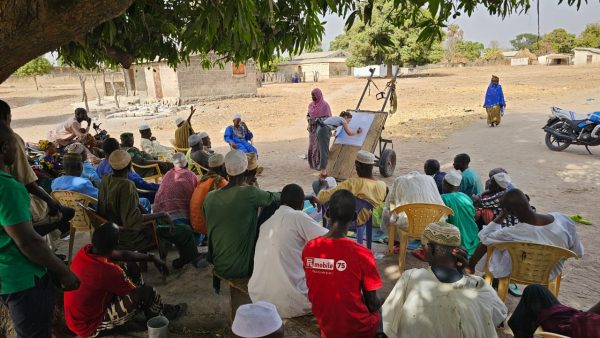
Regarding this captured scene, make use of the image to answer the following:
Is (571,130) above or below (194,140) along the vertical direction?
below

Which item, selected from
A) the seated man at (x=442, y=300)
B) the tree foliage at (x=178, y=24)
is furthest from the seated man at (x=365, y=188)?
the seated man at (x=442, y=300)

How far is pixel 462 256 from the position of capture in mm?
2389

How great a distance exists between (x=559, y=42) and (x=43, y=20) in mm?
70022

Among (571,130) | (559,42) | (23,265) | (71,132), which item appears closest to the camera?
(23,265)

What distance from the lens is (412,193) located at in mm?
4352

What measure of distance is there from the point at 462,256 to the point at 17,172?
327 centimetres

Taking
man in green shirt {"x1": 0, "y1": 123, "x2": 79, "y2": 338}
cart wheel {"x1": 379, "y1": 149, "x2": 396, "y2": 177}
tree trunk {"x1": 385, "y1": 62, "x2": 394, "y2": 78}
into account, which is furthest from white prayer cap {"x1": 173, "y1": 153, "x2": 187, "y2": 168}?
tree trunk {"x1": 385, "y1": 62, "x2": 394, "y2": 78}

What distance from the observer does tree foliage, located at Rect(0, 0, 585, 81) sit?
2199mm

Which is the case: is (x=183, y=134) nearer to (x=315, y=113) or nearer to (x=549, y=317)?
(x=315, y=113)

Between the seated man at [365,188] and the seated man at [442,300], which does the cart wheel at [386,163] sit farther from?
the seated man at [442,300]

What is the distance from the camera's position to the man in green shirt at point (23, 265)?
2250mm

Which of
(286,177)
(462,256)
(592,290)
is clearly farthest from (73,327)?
(286,177)

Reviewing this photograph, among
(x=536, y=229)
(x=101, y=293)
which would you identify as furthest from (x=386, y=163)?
(x=101, y=293)

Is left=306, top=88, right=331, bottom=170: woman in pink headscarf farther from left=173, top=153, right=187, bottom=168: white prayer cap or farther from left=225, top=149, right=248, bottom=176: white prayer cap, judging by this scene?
left=225, top=149, right=248, bottom=176: white prayer cap
